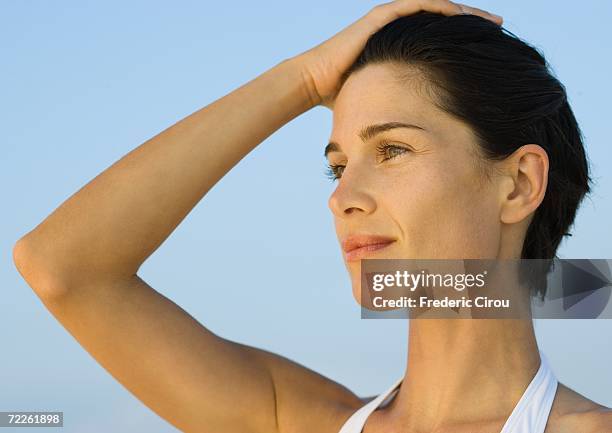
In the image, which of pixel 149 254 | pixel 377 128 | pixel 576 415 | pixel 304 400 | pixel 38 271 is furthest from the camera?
pixel 304 400

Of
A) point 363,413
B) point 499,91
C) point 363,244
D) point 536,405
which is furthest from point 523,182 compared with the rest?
point 363,413

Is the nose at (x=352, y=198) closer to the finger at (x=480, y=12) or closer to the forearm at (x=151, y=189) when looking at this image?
the forearm at (x=151, y=189)

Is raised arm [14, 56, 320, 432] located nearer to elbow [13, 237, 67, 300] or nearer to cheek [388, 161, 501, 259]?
elbow [13, 237, 67, 300]

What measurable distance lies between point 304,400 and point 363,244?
0.73 meters

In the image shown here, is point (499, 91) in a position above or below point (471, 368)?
above

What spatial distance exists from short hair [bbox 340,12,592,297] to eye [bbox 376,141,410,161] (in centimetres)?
18

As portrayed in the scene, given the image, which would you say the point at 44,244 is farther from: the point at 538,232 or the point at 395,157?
the point at 538,232

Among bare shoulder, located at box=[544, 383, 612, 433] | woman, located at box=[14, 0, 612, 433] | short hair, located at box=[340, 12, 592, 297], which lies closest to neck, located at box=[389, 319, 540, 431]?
woman, located at box=[14, 0, 612, 433]

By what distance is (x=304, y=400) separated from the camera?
10.3 ft

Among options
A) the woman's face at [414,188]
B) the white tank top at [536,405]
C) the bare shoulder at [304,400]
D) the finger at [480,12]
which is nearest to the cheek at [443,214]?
the woman's face at [414,188]

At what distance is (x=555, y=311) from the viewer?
9.68 ft

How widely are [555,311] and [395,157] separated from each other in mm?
773

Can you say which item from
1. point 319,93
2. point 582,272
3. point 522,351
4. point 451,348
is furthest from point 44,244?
point 582,272

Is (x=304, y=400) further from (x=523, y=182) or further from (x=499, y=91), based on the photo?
(x=499, y=91)
